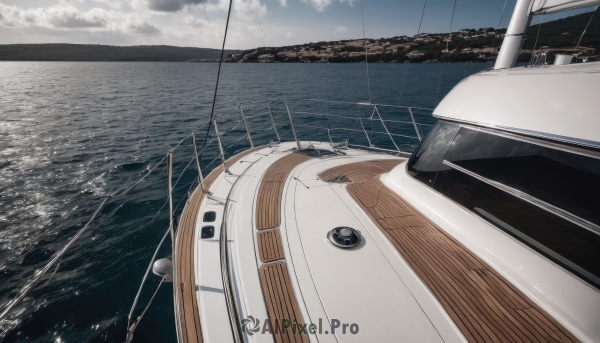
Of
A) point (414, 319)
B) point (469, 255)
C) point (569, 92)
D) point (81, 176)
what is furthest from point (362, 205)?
point (81, 176)

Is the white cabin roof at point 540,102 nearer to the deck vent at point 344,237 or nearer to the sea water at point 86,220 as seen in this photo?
the deck vent at point 344,237

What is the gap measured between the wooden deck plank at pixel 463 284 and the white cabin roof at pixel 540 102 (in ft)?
3.76

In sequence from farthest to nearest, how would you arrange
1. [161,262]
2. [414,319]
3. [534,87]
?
1. [161,262]
2. [534,87]
3. [414,319]

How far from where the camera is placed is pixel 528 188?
80.8 inches

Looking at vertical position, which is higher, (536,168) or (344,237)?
(536,168)

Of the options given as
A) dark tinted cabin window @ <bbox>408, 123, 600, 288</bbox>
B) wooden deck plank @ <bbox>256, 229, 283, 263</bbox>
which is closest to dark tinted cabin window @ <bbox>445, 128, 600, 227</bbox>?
dark tinted cabin window @ <bbox>408, 123, 600, 288</bbox>

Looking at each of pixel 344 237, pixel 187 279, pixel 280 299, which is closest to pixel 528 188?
pixel 344 237

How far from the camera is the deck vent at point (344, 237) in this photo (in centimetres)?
242

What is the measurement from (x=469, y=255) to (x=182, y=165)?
26.1ft

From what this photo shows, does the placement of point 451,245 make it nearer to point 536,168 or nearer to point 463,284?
point 463,284

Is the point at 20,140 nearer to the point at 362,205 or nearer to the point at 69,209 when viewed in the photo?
the point at 69,209

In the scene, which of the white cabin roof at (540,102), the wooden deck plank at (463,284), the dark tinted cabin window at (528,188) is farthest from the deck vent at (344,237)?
the white cabin roof at (540,102)

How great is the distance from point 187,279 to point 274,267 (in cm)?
81

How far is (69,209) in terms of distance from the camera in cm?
561
